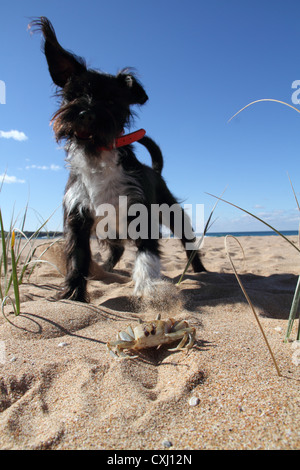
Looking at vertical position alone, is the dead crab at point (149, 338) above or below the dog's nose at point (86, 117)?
below

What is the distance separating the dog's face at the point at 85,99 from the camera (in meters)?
2.66

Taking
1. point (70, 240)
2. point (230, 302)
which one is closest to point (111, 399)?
point (230, 302)

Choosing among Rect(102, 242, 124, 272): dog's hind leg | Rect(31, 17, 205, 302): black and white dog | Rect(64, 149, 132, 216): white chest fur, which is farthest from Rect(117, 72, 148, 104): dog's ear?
Rect(102, 242, 124, 272): dog's hind leg

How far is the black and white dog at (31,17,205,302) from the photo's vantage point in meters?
2.68

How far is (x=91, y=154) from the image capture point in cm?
282

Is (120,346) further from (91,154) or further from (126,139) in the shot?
(126,139)

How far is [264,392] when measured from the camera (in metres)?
1.10

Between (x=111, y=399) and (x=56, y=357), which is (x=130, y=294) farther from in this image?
(x=111, y=399)

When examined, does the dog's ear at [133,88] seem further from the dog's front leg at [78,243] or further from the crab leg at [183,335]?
the crab leg at [183,335]

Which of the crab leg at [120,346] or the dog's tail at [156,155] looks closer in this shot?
the crab leg at [120,346]

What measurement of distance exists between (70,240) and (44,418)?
200 centimetres

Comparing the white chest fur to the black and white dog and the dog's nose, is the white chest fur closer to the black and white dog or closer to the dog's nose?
the black and white dog

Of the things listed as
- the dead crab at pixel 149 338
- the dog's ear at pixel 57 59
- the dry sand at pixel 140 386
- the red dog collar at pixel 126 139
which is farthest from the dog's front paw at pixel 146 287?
the dog's ear at pixel 57 59

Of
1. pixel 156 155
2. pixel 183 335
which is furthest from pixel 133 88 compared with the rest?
pixel 183 335
